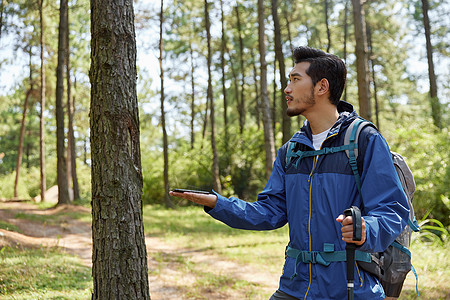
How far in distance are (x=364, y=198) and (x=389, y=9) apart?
89.4 ft

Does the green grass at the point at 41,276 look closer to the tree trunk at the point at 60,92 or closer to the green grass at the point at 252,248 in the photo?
the green grass at the point at 252,248

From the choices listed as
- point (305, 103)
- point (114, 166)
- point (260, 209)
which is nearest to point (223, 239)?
point (114, 166)

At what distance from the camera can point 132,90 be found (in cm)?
372

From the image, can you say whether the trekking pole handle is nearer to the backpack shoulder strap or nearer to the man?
the man

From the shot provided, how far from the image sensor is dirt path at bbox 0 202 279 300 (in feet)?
21.5

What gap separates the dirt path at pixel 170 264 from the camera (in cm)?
657

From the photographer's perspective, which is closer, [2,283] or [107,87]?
[107,87]

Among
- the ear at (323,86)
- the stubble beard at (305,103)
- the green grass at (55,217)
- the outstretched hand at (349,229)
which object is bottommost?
the green grass at (55,217)

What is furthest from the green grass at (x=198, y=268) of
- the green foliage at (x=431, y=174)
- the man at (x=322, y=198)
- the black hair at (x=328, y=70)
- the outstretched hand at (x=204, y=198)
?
the black hair at (x=328, y=70)

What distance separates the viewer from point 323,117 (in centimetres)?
258

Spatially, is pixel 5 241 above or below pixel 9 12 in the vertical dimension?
below

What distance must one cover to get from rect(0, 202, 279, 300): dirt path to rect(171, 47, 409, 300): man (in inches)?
161

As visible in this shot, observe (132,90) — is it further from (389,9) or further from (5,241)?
(389,9)

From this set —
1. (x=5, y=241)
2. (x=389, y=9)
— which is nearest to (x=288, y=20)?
(x=389, y=9)
